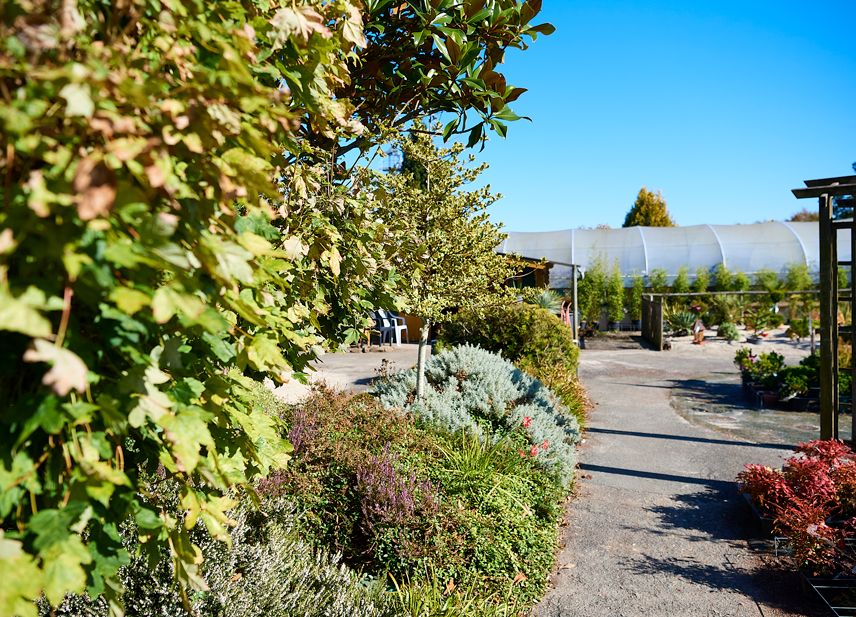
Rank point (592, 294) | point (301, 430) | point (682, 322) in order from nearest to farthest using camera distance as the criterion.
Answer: point (301, 430) < point (682, 322) < point (592, 294)

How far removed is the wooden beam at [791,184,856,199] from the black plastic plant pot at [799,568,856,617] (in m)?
3.42

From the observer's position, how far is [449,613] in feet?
8.90

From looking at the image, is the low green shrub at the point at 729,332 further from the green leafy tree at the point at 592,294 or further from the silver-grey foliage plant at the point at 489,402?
the silver-grey foliage plant at the point at 489,402

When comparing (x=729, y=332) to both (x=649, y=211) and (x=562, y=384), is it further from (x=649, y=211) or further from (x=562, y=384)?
(x=649, y=211)

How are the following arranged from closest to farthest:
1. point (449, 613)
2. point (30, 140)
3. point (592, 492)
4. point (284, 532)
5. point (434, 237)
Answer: point (30, 140)
point (449, 613)
point (284, 532)
point (592, 492)
point (434, 237)

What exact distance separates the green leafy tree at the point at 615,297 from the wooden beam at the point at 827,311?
52.4 feet

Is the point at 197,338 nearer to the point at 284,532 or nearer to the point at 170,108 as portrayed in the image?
the point at 170,108

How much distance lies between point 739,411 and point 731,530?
14.9 ft

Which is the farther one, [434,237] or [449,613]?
[434,237]

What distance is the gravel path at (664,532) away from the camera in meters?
3.25

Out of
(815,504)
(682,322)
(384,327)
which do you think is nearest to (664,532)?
(815,504)

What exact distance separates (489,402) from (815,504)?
3.04 m

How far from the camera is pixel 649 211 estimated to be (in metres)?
35.4

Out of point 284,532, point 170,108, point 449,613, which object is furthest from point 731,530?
point 170,108
